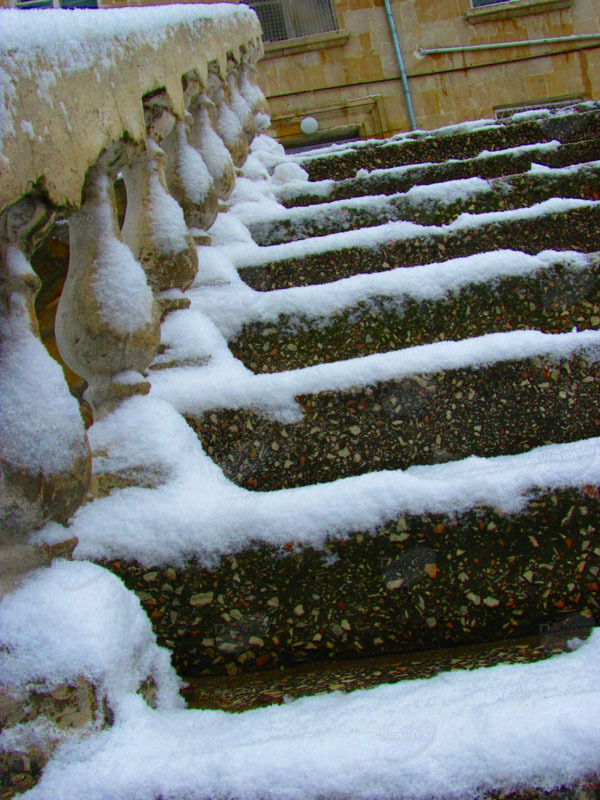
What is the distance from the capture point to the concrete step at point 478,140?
8.82 ft

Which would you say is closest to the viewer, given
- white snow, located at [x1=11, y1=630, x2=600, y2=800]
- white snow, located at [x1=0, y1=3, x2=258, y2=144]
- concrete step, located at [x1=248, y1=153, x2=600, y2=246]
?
white snow, located at [x1=11, y1=630, x2=600, y2=800]

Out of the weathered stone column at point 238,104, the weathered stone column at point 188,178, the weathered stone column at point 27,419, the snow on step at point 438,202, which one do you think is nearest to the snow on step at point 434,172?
the snow on step at point 438,202

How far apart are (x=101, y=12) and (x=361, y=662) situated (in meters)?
1.14

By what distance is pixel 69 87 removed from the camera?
2.94ft

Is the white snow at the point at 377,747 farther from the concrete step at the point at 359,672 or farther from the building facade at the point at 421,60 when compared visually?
the building facade at the point at 421,60

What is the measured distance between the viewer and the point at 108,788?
68 cm

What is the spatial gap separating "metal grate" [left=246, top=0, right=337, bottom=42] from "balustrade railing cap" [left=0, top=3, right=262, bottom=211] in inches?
232

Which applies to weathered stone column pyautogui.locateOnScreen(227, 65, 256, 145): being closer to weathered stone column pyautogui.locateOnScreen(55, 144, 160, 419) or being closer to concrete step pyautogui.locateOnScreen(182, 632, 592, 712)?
weathered stone column pyautogui.locateOnScreen(55, 144, 160, 419)

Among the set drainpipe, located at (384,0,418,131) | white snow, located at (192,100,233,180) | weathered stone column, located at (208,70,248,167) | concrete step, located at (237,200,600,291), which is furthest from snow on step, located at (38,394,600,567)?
drainpipe, located at (384,0,418,131)

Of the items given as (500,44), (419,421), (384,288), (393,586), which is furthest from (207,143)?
(500,44)

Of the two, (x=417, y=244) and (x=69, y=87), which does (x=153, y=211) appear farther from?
(x=417, y=244)

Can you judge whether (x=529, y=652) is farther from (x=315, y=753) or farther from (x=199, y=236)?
(x=199, y=236)

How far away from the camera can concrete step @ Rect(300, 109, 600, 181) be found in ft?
8.82

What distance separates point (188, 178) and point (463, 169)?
111 centimetres
